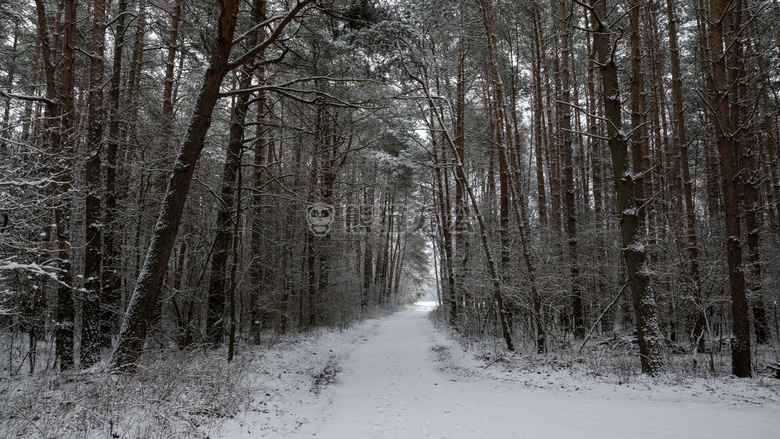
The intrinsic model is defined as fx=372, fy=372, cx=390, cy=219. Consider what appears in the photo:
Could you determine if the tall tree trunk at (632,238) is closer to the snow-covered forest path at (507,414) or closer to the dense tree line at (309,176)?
the dense tree line at (309,176)

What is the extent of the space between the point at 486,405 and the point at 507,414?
0.63 metres

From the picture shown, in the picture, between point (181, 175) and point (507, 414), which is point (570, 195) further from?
point (181, 175)

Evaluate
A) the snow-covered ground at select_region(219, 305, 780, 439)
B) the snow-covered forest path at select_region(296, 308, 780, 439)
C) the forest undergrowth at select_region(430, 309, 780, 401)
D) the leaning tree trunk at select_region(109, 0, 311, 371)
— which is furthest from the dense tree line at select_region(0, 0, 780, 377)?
the snow-covered forest path at select_region(296, 308, 780, 439)

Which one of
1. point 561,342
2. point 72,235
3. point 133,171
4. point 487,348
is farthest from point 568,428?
point 72,235

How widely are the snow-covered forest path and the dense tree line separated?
204 centimetres

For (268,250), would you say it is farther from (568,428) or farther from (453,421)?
(568,428)

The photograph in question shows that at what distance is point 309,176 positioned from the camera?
38.4 ft

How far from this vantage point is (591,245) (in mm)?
12312

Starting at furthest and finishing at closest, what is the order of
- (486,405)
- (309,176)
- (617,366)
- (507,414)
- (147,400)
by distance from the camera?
(309,176) < (617,366) < (486,405) < (507,414) < (147,400)

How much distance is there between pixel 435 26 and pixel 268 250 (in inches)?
341

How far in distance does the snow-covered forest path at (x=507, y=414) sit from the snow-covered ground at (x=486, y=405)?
0.01 m

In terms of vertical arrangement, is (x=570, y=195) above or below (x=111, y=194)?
above

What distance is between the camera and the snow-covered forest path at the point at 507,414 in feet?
13.4

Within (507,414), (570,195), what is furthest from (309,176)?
(507,414)
